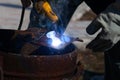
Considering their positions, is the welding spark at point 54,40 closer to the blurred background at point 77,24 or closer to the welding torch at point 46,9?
the welding torch at point 46,9

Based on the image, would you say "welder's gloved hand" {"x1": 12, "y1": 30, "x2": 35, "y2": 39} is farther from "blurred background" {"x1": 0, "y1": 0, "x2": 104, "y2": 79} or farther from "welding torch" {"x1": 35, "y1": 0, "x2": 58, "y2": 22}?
"blurred background" {"x1": 0, "y1": 0, "x2": 104, "y2": 79}

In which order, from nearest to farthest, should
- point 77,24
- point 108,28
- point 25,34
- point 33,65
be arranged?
point 33,65
point 108,28
point 25,34
point 77,24

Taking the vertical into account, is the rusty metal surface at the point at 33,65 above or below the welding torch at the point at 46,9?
below

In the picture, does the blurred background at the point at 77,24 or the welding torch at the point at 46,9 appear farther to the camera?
the blurred background at the point at 77,24

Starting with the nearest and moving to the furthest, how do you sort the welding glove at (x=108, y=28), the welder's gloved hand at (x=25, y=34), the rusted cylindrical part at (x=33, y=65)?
the rusted cylindrical part at (x=33, y=65)
the welding glove at (x=108, y=28)
the welder's gloved hand at (x=25, y=34)

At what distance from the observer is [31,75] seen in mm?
3795

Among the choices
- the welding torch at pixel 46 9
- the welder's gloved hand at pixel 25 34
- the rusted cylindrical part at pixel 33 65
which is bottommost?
the rusted cylindrical part at pixel 33 65

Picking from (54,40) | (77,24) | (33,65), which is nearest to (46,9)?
(54,40)

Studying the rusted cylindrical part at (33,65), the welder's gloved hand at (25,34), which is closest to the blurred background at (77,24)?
the welder's gloved hand at (25,34)

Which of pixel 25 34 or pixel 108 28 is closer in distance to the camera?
pixel 108 28

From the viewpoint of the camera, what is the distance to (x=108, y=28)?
12.9ft

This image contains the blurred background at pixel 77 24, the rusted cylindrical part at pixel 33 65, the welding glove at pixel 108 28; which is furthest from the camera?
the blurred background at pixel 77 24

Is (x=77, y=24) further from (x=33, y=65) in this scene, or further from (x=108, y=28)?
(x=33, y=65)

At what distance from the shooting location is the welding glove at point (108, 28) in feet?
12.8
